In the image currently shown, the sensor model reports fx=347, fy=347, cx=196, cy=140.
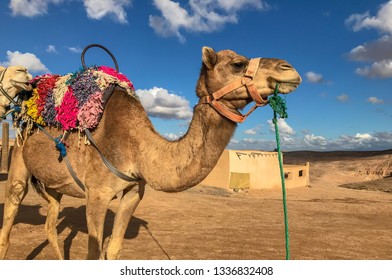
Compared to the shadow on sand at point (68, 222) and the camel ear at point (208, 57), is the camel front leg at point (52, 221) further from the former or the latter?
the camel ear at point (208, 57)

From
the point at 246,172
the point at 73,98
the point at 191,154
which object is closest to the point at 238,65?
the point at 191,154

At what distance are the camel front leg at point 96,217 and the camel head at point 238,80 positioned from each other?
5.15 feet

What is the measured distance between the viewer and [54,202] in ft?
18.7

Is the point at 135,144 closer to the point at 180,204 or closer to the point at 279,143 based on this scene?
the point at 279,143

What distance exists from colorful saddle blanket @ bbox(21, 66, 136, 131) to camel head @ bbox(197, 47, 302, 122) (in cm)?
140

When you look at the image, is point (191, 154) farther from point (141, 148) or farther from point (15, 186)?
point (15, 186)

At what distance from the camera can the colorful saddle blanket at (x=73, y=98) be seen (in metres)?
4.10

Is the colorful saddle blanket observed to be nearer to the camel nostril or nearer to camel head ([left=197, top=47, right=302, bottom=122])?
camel head ([left=197, top=47, right=302, bottom=122])

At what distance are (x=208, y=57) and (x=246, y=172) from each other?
68.7 ft

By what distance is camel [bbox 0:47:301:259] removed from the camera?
3.29 m

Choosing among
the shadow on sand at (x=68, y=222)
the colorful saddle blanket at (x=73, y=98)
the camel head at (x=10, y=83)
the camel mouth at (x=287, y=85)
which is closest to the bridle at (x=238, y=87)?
the camel mouth at (x=287, y=85)

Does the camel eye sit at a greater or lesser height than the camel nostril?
greater

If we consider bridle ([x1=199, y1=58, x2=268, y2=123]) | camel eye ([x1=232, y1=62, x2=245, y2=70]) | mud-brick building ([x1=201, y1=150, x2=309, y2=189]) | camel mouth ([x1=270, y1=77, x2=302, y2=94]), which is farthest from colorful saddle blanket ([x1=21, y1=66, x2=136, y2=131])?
mud-brick building ([x1=201, y1=150, x2=309, y2=189])

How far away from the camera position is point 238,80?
3283 mm
